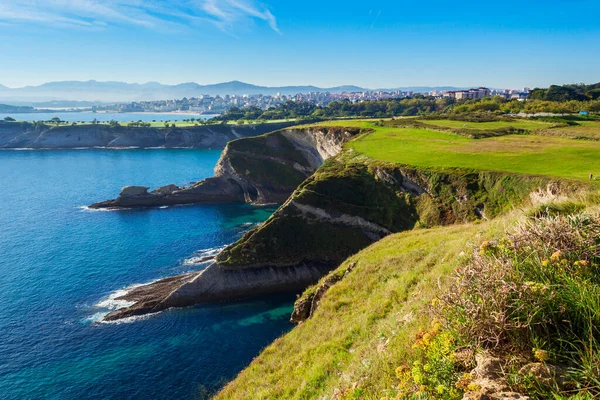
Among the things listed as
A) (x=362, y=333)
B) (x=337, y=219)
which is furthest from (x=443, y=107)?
(x=362, y=333)

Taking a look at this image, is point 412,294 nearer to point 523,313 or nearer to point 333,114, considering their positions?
point 523,313

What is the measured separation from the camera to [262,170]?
87938 millimetres

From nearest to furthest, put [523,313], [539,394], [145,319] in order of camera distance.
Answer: [539,394]
[523,313]
[145,319]

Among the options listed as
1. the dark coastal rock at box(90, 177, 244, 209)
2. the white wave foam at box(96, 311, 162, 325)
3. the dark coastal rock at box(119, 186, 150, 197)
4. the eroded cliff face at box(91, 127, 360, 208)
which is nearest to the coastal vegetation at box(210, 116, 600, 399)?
the white wave foam at box(96, 311, 162, 325)

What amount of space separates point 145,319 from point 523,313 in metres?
39.3

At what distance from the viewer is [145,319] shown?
37.9 metres

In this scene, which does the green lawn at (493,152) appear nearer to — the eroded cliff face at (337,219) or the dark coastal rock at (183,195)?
the eroded cliff face at (337,219)

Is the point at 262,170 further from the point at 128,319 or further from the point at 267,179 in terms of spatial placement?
the point at 128,319

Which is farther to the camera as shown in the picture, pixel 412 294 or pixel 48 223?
pixel 48 223

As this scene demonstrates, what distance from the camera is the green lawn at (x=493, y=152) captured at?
38.5 metres

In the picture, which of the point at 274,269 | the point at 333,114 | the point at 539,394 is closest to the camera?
the point at 539,394

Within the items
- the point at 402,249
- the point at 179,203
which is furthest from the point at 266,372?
the point at 179,203

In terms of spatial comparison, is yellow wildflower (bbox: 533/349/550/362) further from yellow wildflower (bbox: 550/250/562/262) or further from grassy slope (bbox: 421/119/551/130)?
grassy slope (bbox: 421/119/551/130)

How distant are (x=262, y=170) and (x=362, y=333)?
76.3 metres
